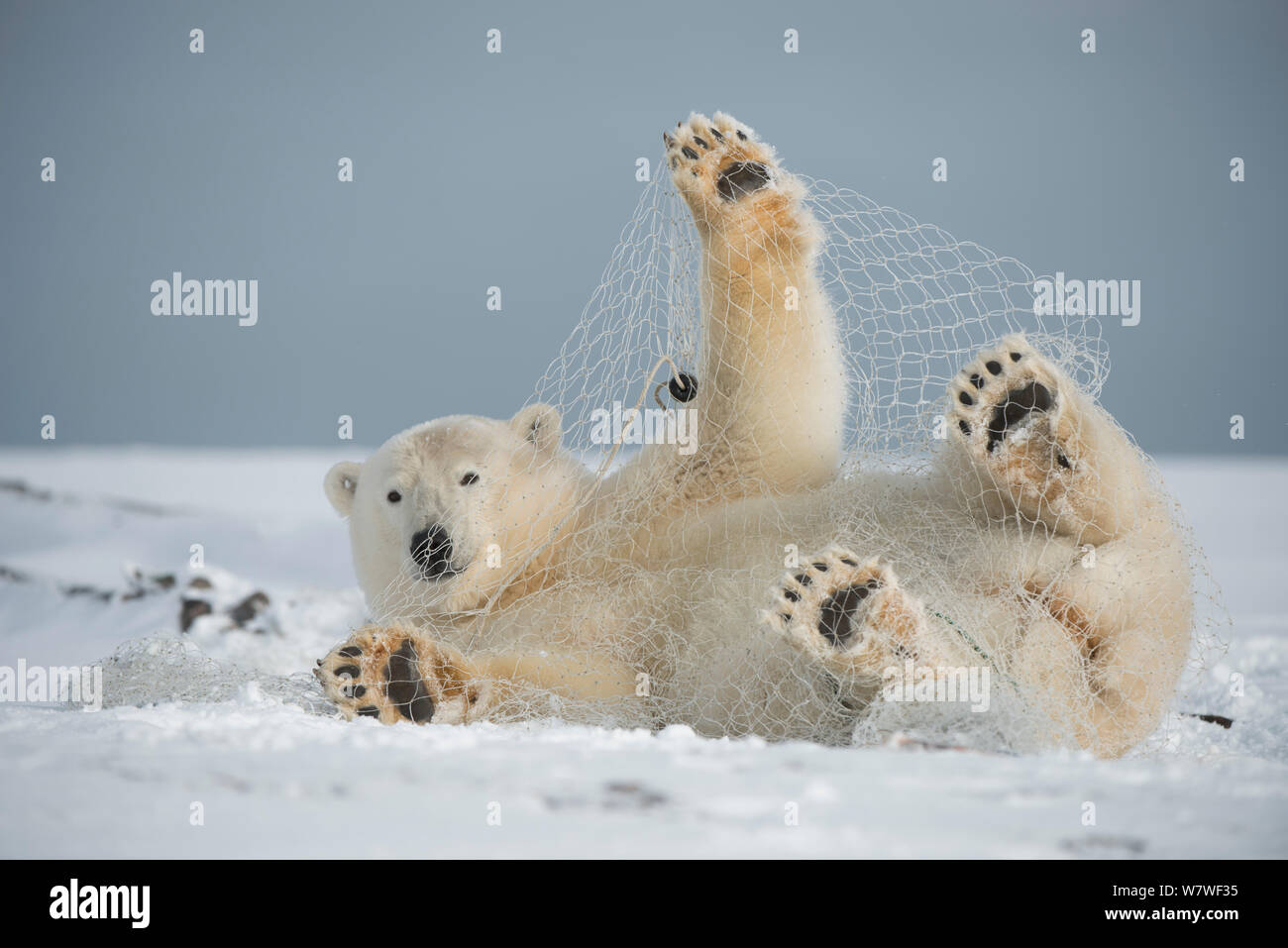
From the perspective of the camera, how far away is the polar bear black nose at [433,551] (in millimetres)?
2854

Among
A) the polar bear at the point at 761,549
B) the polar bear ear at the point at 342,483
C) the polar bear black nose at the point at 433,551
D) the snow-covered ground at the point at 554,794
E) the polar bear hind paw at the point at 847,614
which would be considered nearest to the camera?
the snow-covered ground at the point at 554,794

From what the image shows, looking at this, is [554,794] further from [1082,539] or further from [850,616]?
[1082,539]

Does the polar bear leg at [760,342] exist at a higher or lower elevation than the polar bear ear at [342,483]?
higher

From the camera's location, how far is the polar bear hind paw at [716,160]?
272 centimetres

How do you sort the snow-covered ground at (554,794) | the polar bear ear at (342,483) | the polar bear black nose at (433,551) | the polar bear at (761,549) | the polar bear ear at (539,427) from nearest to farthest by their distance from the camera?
the snow-covered ground at (554,794), the polar bear at (761,549), the polar bear black nose at (433,551), the polar bear ear at (539,427), the polar bear ear at (342,483)

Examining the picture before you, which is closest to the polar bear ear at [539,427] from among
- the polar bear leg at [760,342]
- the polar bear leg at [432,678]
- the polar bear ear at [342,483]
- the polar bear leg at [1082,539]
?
the polar bear leg at [760,342]

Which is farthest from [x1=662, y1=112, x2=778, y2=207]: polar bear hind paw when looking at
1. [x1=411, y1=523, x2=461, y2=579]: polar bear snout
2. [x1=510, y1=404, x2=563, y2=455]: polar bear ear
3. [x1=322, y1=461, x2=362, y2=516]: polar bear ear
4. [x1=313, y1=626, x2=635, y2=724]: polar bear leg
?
[x1=322, y1=461, x2=362, y2=516]: polar bear ear

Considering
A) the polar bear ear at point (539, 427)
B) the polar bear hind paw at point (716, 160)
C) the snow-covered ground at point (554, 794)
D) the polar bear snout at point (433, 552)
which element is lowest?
the snow-covered ground at point (554, 794)

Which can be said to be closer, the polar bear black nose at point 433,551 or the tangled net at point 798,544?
the tangled net at point 798,544

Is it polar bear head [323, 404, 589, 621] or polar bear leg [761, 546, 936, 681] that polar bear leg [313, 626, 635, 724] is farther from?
polar bear leg [761, 546, 936, 681]

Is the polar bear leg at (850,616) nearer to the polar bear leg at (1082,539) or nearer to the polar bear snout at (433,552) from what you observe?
the polar bear leg at (1082,539)

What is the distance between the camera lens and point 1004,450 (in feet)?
7.63
